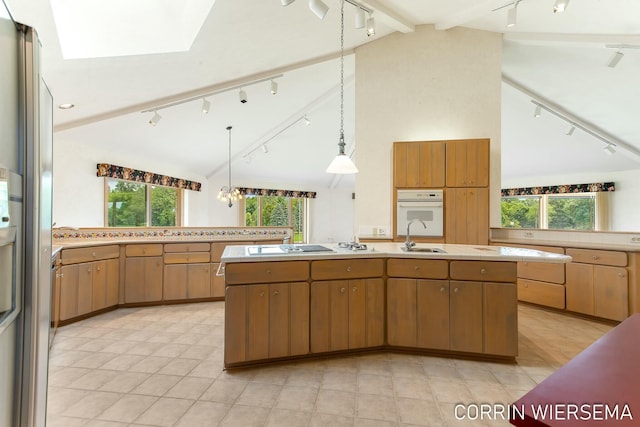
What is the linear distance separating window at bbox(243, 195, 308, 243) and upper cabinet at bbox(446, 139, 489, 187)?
557 centimetres

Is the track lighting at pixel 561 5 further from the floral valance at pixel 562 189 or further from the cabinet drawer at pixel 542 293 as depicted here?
the floral valance at pixel 562 189

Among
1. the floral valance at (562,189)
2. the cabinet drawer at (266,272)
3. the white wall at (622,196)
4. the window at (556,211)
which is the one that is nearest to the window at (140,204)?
the cabinet drawer at (266,272)

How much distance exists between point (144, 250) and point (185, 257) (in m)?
0.49

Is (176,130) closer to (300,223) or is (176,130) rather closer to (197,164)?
(197,164)

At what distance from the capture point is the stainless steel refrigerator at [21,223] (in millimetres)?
947

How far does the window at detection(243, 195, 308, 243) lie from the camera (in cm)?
891

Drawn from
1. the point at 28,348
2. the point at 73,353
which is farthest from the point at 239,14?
the point at 73,353

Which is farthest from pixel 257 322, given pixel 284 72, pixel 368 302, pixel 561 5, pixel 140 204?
pixel 140 204

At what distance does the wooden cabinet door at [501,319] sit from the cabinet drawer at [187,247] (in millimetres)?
3372

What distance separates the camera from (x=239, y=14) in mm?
2697

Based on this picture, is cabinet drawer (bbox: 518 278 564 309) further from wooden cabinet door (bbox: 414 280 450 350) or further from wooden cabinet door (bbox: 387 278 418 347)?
wooden cabinet door (bbox: 387 278 418 347)

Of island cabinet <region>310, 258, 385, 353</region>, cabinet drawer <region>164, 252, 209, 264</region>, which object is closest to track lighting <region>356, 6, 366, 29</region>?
island cabinet <region>310, 258, 385, 353</region>

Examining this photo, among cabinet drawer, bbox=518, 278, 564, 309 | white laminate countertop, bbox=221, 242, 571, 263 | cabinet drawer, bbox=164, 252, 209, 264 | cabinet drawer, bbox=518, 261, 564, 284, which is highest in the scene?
white laminate countertop, bbox=221, 242, 571, 263

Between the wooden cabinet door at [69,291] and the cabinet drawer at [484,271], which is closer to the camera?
the cabinet drawer at [484,271]
